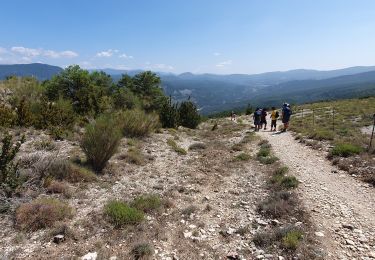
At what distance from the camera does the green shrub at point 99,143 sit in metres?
10.0

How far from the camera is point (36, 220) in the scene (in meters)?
6.20

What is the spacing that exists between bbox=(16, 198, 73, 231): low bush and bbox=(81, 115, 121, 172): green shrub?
3319 millimetres

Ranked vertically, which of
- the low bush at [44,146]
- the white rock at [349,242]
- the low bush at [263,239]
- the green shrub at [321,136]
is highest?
the low bush at [44,146]

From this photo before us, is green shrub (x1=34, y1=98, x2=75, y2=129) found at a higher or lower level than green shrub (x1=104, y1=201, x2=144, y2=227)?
higher

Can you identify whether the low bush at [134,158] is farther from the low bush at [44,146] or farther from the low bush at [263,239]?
the low bush at [263,239]

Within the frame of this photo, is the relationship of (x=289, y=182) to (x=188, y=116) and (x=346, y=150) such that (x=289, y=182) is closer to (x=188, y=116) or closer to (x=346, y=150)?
(x=346, y=150)

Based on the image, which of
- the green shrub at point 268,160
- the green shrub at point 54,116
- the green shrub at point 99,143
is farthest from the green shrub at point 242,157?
the green shrub at point 54,116

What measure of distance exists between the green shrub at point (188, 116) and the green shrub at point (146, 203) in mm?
18989

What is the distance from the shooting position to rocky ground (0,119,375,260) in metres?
5.56

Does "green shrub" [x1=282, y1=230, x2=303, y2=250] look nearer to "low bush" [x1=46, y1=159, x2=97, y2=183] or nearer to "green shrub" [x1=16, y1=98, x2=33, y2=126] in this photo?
"low bush" [x1=46, y1=159, x2=97, y2=183]

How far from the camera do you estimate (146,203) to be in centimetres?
741

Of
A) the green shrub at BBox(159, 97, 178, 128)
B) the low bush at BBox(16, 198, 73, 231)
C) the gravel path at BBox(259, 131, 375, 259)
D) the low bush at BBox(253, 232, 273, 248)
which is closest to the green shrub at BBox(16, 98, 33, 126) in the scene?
the low bush at BBox(16, 198, 73, 231)

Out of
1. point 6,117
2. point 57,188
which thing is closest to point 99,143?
point 57,188

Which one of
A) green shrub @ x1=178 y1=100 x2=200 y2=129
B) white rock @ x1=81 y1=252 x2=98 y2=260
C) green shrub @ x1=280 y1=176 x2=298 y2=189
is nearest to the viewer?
white rock @ x1=81 y1=252 x2=98 y2=260
